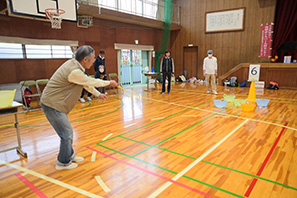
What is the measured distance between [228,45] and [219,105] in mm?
7375

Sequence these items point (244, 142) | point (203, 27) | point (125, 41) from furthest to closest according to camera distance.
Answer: point (203, 27)
point (125, 41)
point (244, 142)

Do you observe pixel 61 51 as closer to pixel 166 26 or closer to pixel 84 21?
pixel 84 21

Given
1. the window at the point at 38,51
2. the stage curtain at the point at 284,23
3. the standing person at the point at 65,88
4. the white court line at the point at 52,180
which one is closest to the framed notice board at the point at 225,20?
the stage curtain at the point at 284,23

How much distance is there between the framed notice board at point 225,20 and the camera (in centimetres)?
1165

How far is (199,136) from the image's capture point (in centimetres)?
395

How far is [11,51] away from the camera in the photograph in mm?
7211

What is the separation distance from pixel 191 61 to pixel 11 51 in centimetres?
1008

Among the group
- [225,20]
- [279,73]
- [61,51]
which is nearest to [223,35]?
[225,20]

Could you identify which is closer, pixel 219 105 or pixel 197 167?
pixel 197 167

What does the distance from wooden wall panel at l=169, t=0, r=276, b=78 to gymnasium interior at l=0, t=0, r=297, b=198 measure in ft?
0.18

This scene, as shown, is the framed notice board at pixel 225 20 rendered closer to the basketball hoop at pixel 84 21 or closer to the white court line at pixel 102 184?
the basketball hoop at pixel 84 21

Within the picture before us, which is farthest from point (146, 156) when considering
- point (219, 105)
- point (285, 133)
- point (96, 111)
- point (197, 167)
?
point (219, 105)

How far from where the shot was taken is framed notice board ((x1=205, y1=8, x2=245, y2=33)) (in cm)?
1165

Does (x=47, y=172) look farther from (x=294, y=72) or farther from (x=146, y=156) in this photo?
(x=294, y=72)
